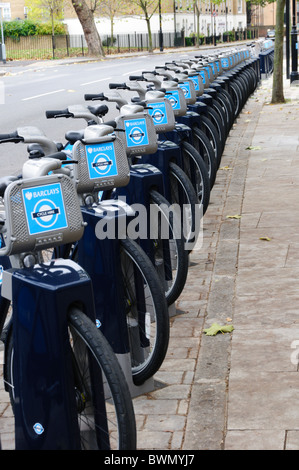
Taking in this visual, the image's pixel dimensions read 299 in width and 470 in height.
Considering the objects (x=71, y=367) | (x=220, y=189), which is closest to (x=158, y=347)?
(x=71, y=367)

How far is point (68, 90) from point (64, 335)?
21.9 meters

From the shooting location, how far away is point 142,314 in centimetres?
439

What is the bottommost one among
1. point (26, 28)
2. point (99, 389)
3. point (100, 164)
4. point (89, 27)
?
point (26, 28)

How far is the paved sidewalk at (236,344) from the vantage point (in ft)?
12.3

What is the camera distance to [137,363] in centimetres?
440

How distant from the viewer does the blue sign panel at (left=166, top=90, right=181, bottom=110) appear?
24.9ft

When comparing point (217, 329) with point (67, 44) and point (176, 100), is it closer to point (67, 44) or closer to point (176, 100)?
point (176, 100)

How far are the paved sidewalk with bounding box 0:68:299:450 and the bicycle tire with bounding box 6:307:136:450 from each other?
358mm

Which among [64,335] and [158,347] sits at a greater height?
[64,335]

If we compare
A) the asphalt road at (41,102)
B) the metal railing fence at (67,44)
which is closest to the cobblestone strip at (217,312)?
the asphalt road at (41,102)

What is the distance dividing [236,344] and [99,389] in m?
1.65

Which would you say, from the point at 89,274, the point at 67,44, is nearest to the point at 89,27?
the point at 67,44

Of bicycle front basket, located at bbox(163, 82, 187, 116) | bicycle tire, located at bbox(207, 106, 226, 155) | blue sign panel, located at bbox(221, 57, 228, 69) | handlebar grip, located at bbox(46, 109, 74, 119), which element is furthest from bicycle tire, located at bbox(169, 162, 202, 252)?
blue sign panel, located at bbox(221, 57, 228, 69)

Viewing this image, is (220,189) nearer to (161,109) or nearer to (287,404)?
(161,109)
